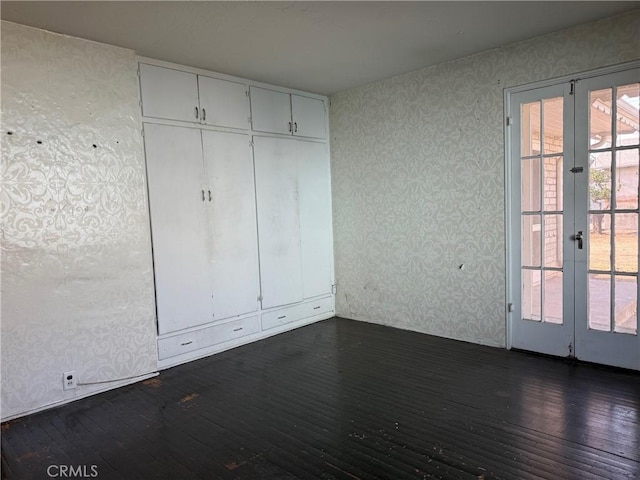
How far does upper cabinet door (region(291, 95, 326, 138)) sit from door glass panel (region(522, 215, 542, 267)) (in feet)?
7.90

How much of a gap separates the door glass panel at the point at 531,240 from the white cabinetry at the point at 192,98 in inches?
106

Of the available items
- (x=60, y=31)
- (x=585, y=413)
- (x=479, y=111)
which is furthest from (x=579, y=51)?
(x=60, y=31)

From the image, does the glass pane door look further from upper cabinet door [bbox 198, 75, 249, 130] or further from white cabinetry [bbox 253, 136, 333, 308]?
upper cabinet door [bbox 198, 75, 249, 130]

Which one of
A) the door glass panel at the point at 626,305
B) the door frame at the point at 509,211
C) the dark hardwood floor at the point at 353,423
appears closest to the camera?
the dark hardwood floor at the point at 353,423

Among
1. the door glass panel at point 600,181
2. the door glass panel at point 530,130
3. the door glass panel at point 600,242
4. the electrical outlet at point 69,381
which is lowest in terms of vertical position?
the electrical outlet at point 69,381

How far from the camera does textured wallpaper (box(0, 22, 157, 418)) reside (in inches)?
109

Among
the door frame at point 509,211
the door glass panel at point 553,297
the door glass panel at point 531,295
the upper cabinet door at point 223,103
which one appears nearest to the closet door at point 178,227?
the upper cabinet door at point 223,103

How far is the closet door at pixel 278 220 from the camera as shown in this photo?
4.30 m

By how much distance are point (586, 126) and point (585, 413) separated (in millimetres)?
2057

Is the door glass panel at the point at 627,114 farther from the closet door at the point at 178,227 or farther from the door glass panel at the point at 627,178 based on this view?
the closet door at the point at 178,227

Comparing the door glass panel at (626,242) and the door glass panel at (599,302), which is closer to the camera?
the door glass panel at (626,242)

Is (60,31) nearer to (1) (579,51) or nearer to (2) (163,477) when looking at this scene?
(2) (163,477)

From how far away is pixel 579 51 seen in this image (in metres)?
3.22

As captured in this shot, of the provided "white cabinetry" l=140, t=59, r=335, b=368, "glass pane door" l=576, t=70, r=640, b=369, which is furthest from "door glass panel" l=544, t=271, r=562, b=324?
"white cabinetry" l=140, t=59, r=335, b=368
